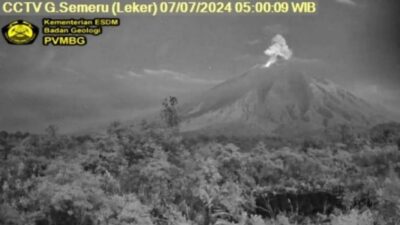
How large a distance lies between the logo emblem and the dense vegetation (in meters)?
3.40

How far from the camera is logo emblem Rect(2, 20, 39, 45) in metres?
12.4

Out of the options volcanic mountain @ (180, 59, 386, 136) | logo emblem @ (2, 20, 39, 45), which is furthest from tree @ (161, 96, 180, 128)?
volcanic mountain @ (180, 59, 386, 136)

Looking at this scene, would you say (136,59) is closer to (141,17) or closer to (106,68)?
(106,68)

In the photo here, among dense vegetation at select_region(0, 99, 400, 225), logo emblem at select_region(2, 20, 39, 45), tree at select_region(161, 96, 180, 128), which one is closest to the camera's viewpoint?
dense vegetation at select_region(0, 99, 400, 225)

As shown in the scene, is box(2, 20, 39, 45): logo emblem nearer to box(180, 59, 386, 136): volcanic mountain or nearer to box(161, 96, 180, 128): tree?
box(161, 96, 180, 128): tree

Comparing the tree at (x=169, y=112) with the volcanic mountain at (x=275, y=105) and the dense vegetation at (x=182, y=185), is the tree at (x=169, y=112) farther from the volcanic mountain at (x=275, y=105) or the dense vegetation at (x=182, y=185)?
the volcanic mountain at (x=275, y=105)

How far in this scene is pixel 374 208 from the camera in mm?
11438

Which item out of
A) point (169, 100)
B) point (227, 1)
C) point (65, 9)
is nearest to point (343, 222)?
point (227, 1)

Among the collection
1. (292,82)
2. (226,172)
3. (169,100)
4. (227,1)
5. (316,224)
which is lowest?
(316,224)

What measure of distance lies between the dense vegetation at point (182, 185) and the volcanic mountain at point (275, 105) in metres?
94.5

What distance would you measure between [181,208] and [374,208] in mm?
4651

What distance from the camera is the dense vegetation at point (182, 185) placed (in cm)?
1019

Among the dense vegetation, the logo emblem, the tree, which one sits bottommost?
the dense vegetation

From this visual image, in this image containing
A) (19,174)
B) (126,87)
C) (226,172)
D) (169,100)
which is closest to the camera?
(19,174)
